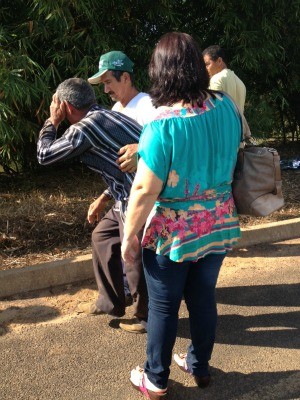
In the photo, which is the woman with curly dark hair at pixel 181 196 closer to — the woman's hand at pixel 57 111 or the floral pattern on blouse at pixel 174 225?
the floral pattern on blouse at pixel 174 225

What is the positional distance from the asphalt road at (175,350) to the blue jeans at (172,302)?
1.06ft

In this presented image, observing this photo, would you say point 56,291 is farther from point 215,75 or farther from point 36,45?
point 36,45

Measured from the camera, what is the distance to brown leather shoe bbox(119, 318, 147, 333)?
3422 millimetres

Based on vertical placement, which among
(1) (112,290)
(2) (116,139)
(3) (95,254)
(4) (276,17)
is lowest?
(1) (112,290)

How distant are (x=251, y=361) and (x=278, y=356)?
0.63 ft

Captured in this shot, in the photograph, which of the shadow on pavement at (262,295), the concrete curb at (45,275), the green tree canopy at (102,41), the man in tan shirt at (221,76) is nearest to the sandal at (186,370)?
the shadow on pavement at (262,295)

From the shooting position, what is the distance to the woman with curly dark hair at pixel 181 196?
2229 mm

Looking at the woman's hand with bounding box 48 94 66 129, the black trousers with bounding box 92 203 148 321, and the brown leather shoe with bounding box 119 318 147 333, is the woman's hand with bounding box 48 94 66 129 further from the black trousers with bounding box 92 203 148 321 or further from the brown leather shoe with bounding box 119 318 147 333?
the brown leather shoe with bounding box 119 318 147 333

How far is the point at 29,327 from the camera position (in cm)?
353

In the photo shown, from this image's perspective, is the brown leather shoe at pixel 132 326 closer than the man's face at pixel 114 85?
No

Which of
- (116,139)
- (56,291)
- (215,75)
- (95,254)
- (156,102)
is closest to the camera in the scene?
(156,102)

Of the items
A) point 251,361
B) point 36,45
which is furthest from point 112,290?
point 36,45

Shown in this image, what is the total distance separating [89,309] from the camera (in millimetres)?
3680

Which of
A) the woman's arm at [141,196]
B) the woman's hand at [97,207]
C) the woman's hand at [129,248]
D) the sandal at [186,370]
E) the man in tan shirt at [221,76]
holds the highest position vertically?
the man in tan shirt at [221,76]
